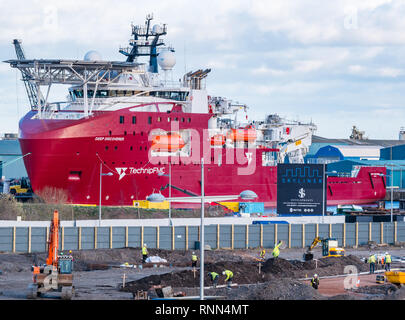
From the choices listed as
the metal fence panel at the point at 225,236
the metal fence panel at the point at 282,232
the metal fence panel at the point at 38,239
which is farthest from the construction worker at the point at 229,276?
the metal fence panel at the point at 282,232

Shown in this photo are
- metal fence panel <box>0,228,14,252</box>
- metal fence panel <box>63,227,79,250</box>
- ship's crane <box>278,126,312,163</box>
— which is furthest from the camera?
ship's crane <box>278,126,312,163</box>

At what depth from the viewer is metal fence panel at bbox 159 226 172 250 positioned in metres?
51.5

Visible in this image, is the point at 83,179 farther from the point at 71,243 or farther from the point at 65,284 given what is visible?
the point at 65,284

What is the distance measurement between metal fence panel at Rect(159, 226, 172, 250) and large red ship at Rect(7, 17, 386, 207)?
7.51 metres

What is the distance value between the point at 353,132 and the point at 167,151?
125 meters

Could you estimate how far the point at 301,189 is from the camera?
6222 centimetres

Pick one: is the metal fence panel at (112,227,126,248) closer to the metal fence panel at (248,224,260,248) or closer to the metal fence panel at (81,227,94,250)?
the metal fence panel at (81,227,94,250)

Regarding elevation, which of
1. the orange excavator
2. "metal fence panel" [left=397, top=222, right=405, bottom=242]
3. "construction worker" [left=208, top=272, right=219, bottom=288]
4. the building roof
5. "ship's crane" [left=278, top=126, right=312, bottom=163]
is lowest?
"metal fence panel" [left=397, top=222, right=405, bottom=242]

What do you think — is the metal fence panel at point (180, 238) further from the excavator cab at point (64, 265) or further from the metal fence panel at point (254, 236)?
the excavator cab at point (64, 265)

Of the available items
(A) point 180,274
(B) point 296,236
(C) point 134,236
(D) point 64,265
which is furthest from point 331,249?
(D) point 64,265

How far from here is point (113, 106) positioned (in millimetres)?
70375

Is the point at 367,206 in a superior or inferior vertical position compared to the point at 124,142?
inferior

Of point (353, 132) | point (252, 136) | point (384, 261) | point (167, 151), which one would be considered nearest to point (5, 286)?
point (384, 261)

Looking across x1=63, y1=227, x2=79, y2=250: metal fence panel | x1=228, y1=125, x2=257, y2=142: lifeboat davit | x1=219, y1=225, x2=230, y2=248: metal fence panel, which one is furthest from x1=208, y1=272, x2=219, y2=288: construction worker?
x1=228, y1=125, x2=257, y2=142: lifeboat davit
